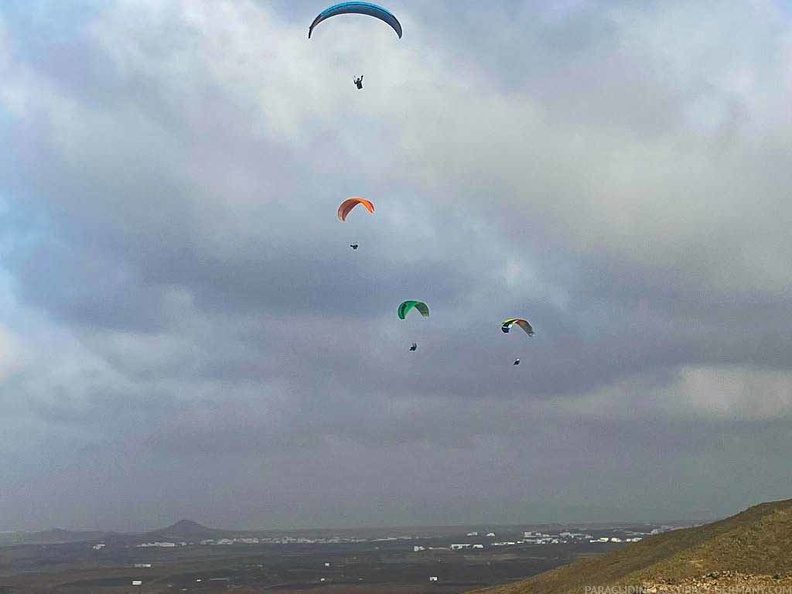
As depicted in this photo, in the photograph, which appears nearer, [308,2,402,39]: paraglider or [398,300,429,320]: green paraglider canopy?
[308,2,402,39]: paraglider

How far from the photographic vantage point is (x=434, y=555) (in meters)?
195

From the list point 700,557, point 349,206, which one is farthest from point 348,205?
point 700,557

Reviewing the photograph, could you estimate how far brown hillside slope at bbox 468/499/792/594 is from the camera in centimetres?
3481

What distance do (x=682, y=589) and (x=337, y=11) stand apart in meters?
32.7

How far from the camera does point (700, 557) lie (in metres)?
36.8

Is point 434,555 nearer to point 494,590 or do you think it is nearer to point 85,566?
point 85,566

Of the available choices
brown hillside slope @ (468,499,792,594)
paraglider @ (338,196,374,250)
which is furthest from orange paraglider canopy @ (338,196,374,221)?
brown hillside slope @ (468,499,792,594)

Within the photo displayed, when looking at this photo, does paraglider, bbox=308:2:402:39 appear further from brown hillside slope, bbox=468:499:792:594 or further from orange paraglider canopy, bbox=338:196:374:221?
brown hillside slope, bbox=468:499:792:594

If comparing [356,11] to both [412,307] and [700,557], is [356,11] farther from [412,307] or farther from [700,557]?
[700,557]

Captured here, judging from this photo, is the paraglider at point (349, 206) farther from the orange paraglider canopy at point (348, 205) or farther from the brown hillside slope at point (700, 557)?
the brown hillside slope at point (700, 557)

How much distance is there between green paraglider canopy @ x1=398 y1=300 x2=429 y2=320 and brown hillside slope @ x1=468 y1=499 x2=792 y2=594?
19.4 m

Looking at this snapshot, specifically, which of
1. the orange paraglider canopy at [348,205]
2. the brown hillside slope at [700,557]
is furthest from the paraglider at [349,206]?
the brown hillside slope at [700,557]

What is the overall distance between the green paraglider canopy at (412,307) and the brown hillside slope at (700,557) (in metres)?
19.4

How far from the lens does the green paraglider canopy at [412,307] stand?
48.7 metres
